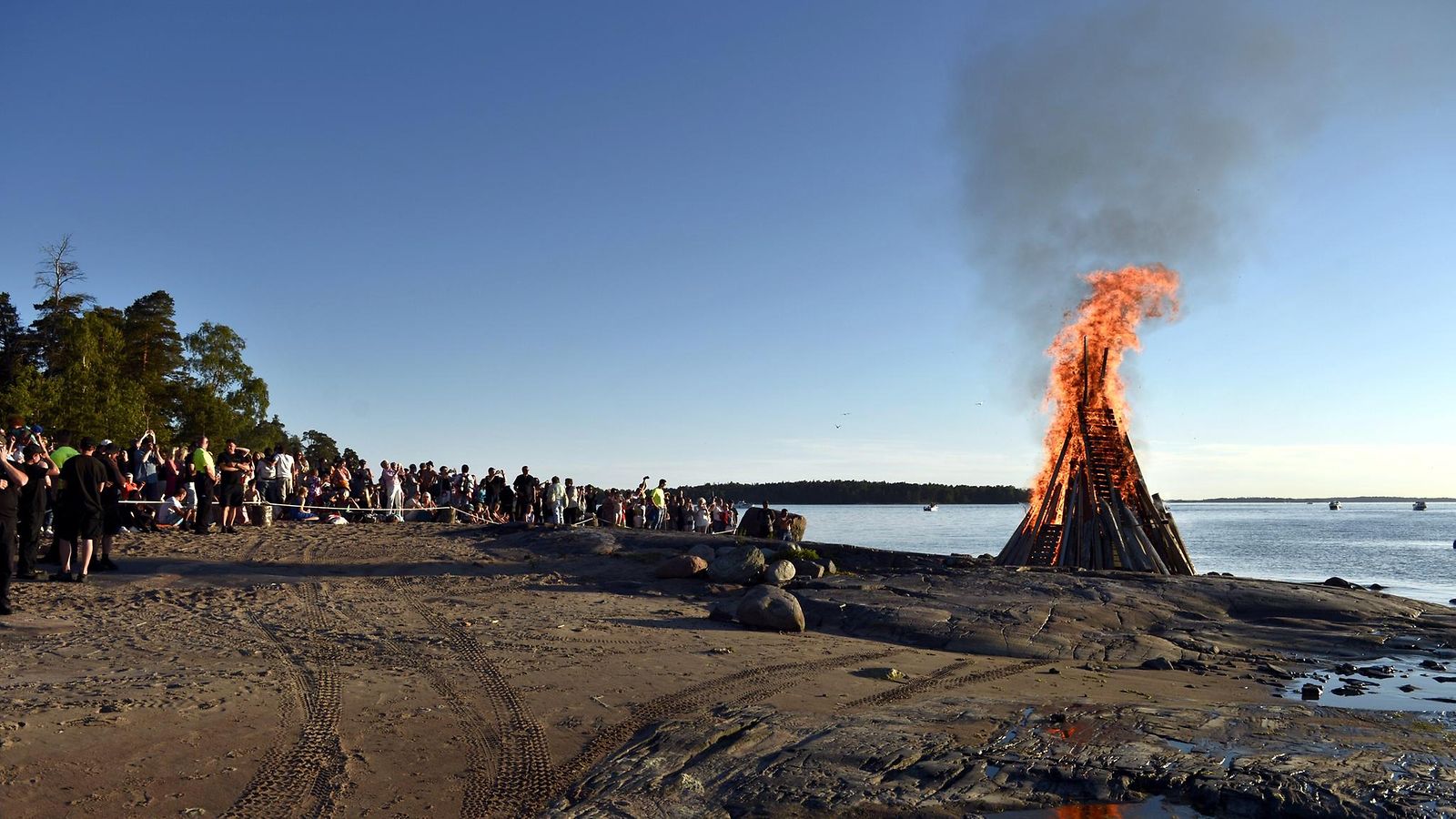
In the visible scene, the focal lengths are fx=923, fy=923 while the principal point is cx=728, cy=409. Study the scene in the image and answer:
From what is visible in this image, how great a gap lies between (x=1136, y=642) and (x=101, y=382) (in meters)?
41.4

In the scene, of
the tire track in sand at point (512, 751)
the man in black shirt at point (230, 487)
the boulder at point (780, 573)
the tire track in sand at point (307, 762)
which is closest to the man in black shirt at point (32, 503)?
the tire track in sand at point (307, 762)

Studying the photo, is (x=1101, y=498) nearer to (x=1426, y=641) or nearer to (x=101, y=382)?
(x=1426, y=641)

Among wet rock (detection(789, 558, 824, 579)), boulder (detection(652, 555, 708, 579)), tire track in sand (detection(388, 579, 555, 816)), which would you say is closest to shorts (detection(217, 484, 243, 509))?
boulder (detection(652, 555, 708, 579))

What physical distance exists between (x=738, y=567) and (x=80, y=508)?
885cm

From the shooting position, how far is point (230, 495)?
18.2 m

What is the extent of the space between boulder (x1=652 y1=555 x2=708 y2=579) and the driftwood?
7.37 metres

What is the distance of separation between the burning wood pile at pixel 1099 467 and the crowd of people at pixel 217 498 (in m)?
9.81

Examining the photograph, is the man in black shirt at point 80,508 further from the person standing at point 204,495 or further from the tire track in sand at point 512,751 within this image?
the tire track in sand at point 512,751

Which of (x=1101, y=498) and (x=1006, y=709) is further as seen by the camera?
(x=1101, y=498)

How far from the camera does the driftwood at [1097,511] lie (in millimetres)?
17422

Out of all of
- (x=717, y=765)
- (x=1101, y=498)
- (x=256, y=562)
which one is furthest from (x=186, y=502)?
(x=1101, y=498)

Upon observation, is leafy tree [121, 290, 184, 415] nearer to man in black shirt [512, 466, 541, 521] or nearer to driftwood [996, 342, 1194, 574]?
man in black shirt [512, 466, 541, 521]

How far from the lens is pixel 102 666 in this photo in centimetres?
755

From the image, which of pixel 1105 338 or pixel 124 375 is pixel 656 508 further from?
pixel 124 375
